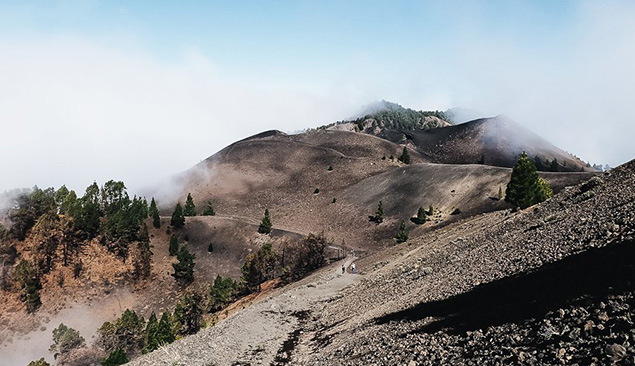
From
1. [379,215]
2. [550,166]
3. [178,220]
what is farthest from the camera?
[550,166]

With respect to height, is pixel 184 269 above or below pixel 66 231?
below

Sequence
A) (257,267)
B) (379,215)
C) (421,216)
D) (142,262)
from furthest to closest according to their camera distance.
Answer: (379,215), (421,216), (142,262), (257,267)

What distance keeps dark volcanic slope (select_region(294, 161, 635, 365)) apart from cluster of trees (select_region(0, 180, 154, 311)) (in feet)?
277

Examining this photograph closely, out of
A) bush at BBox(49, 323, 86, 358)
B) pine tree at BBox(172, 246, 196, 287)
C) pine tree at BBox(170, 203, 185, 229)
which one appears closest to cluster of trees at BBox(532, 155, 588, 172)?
pine tree at BBox(170, 203, 185, 229)

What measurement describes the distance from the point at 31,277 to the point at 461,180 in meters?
112

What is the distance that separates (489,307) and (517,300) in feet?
4.33

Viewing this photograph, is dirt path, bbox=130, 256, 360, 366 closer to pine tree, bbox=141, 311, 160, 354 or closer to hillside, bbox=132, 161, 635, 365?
hillside, bbox=132, 161, 635, 365

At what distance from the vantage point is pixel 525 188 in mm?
56438

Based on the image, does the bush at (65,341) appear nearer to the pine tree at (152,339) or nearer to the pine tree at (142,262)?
the pine tree at (152,339)

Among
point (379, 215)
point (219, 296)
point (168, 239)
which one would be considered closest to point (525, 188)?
point (219, 296)

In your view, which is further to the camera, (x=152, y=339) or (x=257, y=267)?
(x=257, y=267)

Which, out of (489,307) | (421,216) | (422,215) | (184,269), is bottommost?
(184,269)

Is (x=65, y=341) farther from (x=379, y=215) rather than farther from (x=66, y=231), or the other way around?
(x=379, y=215)

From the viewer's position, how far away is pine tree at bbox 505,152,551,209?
56.3 m
